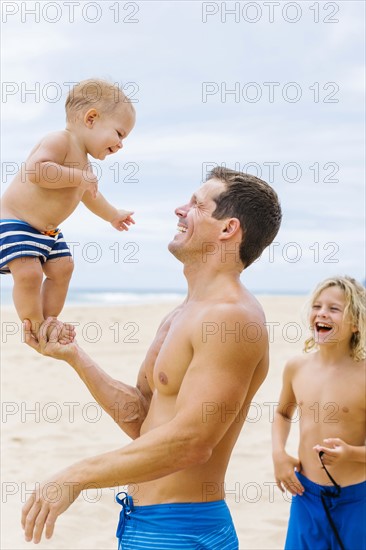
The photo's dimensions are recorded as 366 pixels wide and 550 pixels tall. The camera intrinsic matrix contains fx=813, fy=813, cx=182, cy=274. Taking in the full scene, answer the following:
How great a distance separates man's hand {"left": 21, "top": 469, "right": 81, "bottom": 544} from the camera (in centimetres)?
243

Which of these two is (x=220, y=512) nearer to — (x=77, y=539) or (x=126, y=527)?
(x=126, y=527)

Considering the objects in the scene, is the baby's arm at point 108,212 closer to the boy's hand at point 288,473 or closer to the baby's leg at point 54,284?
the baby's leg at point 54,284

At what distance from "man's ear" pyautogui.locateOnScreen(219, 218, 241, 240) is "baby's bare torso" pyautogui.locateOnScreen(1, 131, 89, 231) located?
0.66 m

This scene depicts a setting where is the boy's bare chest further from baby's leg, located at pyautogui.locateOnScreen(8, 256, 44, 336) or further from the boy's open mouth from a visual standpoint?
baby's leg, located at pyautogui.locateOnScreen(8, 256, 44, 336)

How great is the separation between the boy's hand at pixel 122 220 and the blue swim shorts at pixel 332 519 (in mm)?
1571

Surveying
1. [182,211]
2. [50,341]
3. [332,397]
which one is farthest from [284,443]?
[182,211]

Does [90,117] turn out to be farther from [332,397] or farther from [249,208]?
[332,397]

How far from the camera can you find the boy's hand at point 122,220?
3.53m

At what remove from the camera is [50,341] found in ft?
9.98

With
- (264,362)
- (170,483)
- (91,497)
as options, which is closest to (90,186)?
(264,362)

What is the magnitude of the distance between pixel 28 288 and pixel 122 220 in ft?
2.11

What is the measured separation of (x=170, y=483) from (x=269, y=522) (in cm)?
374

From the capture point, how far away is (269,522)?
6.19 meters

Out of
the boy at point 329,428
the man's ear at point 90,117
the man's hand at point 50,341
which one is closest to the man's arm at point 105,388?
the man's hand at point 50,341
